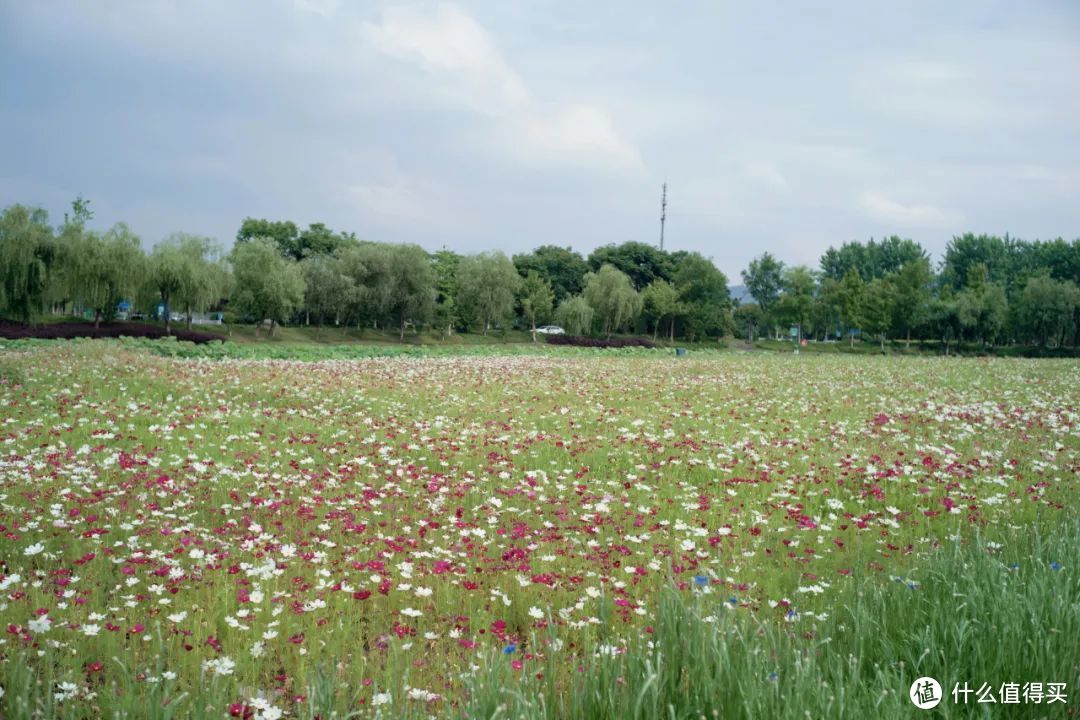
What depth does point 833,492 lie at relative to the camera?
27.8 feet

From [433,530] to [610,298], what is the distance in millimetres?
63485

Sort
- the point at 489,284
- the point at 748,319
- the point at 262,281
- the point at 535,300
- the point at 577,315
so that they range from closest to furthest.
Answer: the point at 262,281
the point at 489,284
the point at 577,315
the point at 535,300
the point at 748,319

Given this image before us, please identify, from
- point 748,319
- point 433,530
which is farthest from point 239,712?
point 748,319

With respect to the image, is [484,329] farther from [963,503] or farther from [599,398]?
[963,503]

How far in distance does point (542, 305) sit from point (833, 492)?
Result: 2724 inches

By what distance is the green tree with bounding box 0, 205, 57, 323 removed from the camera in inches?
1374

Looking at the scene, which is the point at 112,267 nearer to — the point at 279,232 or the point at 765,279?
the point at 279,232

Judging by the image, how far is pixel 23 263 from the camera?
35.1 m

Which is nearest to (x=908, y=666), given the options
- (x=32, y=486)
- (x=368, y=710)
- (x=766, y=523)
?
(x=368, y=710)

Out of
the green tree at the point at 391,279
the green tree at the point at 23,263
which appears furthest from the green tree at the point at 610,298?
the green tree at the point at 23,263

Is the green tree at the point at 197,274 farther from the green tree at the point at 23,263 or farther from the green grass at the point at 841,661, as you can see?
the green grass at the point at 841,661

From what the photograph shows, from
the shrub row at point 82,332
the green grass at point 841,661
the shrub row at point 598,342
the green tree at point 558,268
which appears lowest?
the green grass at point 841,661

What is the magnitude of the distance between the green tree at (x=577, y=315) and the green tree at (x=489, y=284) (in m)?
Answer: 6.70

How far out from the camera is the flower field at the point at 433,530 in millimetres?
3809
